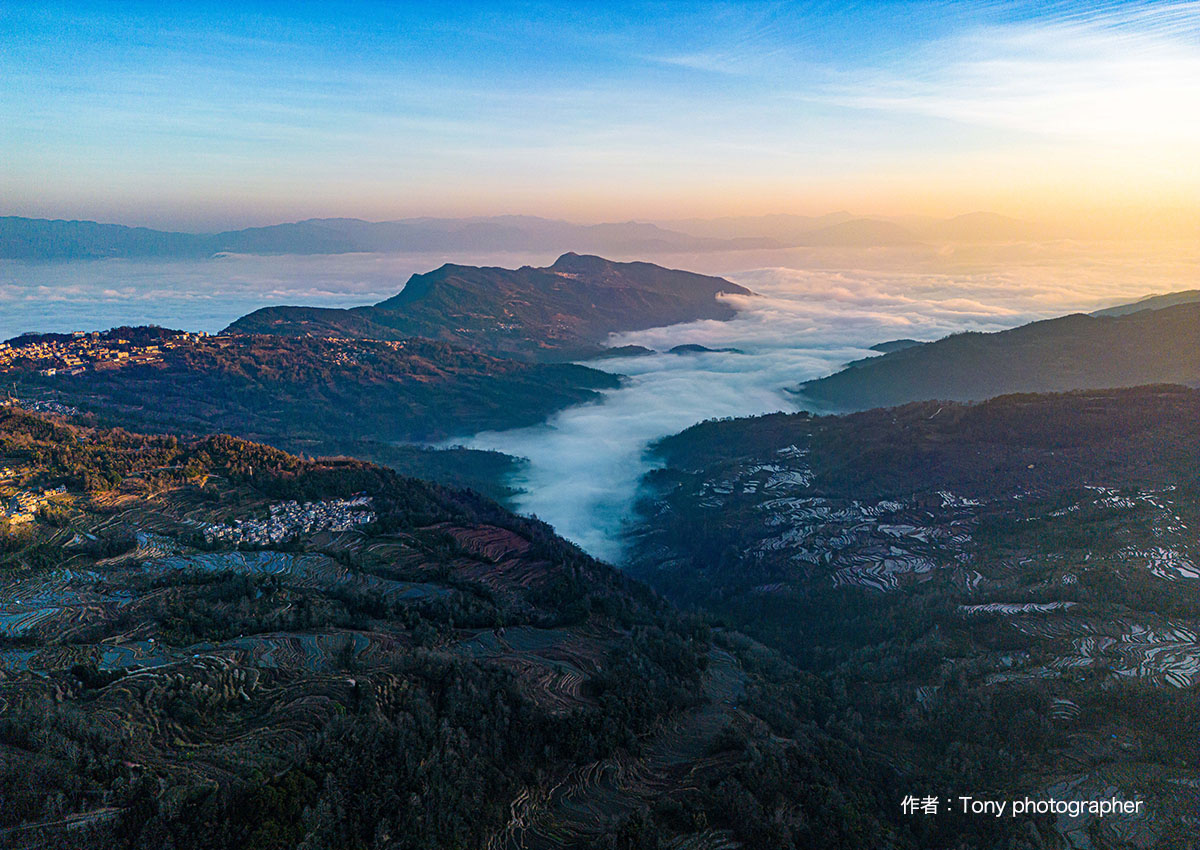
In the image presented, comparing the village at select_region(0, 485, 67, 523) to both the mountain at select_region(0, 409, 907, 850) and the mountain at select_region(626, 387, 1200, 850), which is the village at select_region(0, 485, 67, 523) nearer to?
the mountain at select_region(0, 409, 907, 850)

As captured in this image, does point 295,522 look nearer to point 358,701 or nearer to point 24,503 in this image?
point 24,503

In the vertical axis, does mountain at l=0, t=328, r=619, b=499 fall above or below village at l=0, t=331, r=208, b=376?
below

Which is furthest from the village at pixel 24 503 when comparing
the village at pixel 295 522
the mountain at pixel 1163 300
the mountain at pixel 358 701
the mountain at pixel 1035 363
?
the mountain at pixel 1163 300

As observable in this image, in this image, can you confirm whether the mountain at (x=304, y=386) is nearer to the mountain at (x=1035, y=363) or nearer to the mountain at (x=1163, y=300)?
the mountain at (x=1035, y=363)

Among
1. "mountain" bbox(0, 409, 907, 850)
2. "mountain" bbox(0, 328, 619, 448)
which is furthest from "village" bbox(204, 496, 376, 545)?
"mountain" bbox(0, 328, 619, 448)

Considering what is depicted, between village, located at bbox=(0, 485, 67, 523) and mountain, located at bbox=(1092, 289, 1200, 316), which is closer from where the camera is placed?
village, located at bbox=(0, 485, 67, 523)

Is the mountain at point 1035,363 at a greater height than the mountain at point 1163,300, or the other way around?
the mountain at point 1163,300
